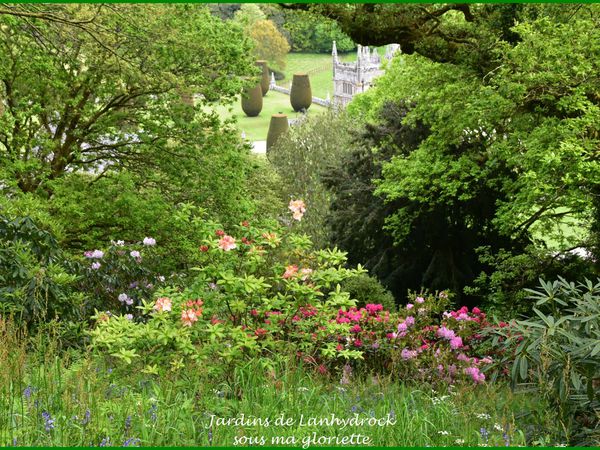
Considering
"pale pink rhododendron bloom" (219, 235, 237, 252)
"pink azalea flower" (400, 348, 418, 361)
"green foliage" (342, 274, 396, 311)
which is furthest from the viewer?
"green foliage" (342, 274, 396, 311)

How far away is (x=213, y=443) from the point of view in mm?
4906

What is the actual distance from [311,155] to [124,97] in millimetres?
17702

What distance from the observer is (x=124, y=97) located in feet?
50.1

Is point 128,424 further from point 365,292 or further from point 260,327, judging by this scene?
point 365,292

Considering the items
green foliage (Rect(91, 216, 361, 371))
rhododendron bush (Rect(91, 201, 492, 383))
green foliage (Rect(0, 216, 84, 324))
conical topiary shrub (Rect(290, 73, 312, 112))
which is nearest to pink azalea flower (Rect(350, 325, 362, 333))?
rhododendron bush (Rect(91, 201, 492, 383))

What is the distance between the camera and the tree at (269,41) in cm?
6900

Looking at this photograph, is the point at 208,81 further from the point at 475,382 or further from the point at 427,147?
the point at 475,382

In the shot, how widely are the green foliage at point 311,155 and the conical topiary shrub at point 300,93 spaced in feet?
86.9

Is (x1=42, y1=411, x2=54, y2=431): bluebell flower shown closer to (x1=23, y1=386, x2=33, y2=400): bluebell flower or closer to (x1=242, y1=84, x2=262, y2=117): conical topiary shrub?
(x1=23, y1=386, x2=33, y2=400): bluebell flower

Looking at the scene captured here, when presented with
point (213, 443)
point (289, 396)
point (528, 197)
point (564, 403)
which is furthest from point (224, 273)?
point (528, 197)

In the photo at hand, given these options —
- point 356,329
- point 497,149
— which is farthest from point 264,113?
point 356,329

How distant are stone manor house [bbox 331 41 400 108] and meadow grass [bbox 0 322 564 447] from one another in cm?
5853

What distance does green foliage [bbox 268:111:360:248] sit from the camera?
1190 inches

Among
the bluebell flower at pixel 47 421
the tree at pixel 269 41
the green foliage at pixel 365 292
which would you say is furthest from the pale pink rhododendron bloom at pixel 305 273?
the tree at pixel 269 41
